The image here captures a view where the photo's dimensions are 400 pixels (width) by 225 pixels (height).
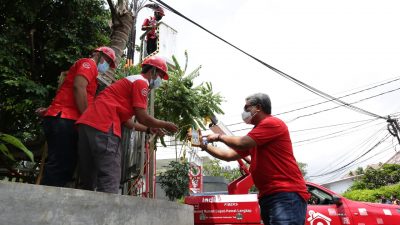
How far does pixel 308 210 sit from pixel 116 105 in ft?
13.9

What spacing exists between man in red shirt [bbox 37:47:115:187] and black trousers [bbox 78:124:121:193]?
26 cm

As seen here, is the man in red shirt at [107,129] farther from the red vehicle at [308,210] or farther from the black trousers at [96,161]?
the red vehicle at [308,210]

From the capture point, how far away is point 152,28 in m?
9.66

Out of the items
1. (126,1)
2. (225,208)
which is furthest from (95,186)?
(126,1)

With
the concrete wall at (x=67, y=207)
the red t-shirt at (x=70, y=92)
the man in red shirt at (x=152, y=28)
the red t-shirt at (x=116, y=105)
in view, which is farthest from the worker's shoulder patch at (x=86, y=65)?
the man in red shirt at (x=152, y=28)

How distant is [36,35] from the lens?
6672 mm

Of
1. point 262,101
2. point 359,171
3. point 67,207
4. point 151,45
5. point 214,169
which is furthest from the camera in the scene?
point 359,171

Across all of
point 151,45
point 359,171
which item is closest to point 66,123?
point 151,45

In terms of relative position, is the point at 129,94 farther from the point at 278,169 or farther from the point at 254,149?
the point at 278,169

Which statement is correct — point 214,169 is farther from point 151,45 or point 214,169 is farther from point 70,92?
point 70,92

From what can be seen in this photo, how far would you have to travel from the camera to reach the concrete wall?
1.77 m

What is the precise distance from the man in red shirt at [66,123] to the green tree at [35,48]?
3104mm

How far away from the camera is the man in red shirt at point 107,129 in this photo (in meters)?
2.73

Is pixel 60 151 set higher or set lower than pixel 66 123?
lower
